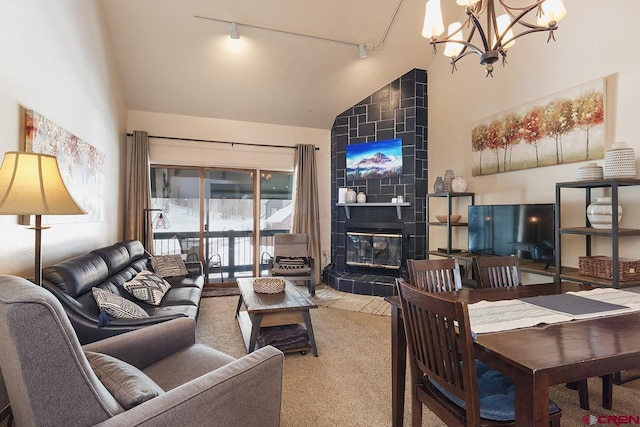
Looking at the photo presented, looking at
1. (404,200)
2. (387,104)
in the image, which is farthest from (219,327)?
(387,104)

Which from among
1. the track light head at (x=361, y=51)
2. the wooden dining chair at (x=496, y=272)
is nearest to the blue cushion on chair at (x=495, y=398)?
the wooden dining chair at (x=496, y=272)

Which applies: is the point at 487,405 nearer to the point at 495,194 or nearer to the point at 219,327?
the point at 219,327

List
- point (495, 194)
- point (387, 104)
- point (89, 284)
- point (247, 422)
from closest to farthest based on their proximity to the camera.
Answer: point (247, 422) < point (89, 284) < point (495, 194) < point (387, 104)

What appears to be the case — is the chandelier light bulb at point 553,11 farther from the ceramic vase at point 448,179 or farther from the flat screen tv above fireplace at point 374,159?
the flat screen tv above fireplace at point 374,159

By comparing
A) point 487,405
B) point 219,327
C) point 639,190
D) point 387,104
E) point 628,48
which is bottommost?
point 219,327

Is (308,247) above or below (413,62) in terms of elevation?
below

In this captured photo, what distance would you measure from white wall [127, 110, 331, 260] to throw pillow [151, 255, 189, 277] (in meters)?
1.76

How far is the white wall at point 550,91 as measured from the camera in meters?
2.64

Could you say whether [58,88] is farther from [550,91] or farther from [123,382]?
[550,91]

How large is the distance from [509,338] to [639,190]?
2385mm

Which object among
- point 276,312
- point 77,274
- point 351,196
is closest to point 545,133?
point 351,196

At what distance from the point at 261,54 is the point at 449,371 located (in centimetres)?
411

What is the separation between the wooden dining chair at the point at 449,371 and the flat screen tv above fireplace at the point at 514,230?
2094mm

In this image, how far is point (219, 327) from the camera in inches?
133
